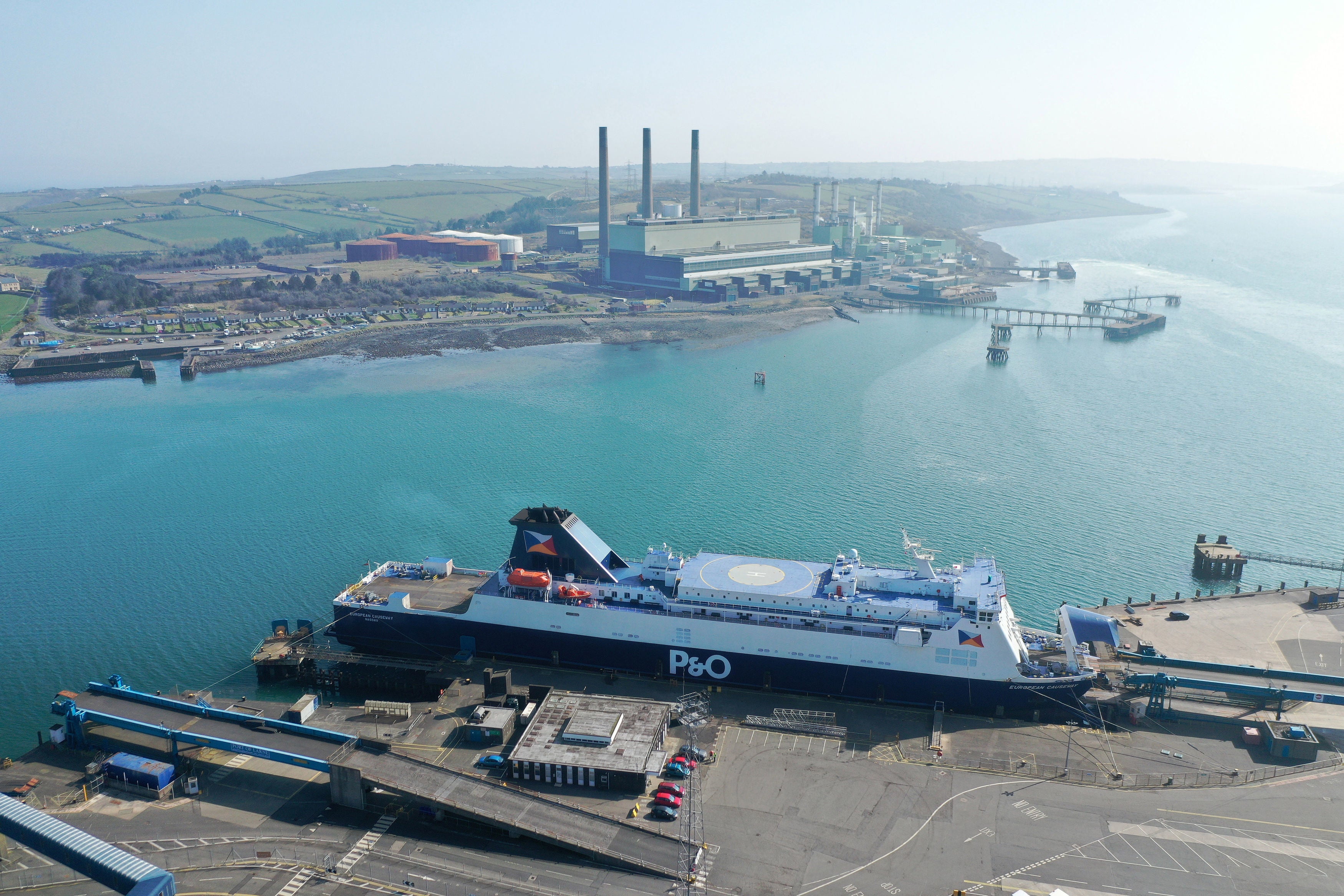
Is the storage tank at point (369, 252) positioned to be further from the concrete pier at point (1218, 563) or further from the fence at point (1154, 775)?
the fence at point (1154, 775)

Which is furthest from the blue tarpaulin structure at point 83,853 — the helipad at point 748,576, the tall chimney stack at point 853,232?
the tall chimney stack at point 853,232

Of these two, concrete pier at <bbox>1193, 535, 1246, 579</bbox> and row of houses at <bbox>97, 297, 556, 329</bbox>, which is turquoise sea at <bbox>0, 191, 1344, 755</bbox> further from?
row of houses at <bbox>97, 297, 556, 329</bbox>

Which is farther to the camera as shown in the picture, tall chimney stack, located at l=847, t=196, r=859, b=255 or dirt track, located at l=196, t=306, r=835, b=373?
tall chimney stack, located at l=847, t=196, r=859, b=255

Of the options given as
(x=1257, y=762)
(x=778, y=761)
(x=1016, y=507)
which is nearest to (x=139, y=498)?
(x=778, y=761)

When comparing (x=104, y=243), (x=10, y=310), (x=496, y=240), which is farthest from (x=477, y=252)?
(x=104, y=243)

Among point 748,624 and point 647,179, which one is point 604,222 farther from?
point 748,624

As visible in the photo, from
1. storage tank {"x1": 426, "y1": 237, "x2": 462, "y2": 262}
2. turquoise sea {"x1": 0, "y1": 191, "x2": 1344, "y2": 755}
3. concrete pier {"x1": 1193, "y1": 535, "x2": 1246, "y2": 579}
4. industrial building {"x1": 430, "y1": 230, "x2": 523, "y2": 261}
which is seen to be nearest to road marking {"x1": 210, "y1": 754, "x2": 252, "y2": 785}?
turquoise sea {"x1": 0, "y1": 191, "x2": 1344, "y2": 755}

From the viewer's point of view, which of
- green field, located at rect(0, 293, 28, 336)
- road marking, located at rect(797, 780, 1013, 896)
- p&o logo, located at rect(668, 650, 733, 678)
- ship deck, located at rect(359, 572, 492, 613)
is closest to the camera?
road marking, located at rect(797, 780, 1013, 896)

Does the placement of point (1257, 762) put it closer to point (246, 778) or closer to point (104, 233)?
point (246, 778)
